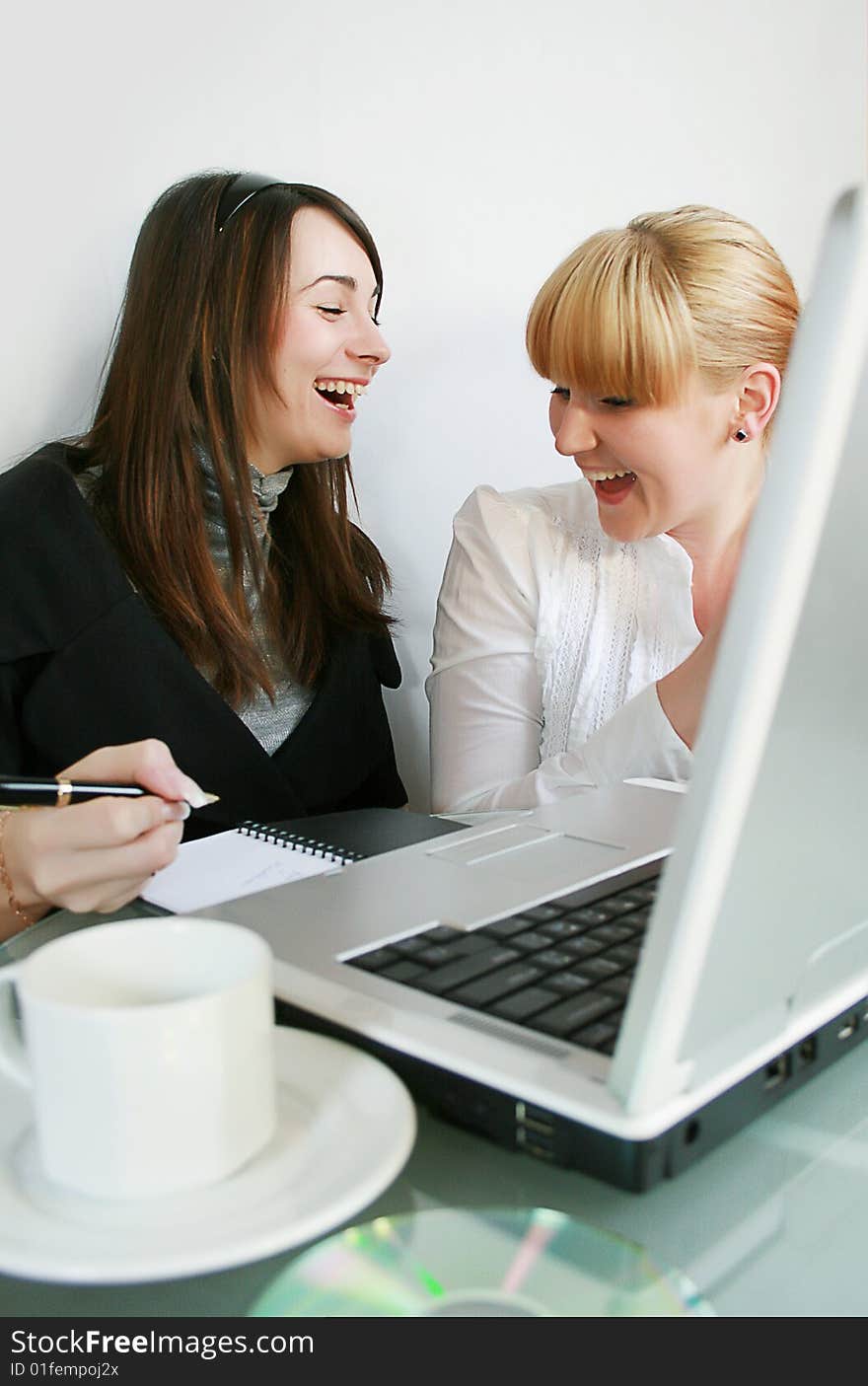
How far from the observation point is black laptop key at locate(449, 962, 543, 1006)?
534mm

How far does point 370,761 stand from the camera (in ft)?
4.75

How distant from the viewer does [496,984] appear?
548mm

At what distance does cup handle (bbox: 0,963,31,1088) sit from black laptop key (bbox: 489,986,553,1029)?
0.62 ft

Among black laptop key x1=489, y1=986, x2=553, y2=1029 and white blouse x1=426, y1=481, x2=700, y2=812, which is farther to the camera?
white blouse x1=426, y1=481, x2=700, y2=812

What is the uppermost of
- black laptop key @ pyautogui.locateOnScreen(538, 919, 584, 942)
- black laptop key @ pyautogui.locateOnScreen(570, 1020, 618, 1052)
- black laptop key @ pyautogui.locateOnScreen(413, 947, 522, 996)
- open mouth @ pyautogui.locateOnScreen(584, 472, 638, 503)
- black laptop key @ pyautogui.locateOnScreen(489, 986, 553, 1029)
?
open mouth @ pyautogui.locateOnScreen(584, 472, 638, 503)

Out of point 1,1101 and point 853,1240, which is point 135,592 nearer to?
point 1,1101

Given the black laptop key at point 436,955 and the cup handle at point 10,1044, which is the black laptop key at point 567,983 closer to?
the black laptop key at point 436,955

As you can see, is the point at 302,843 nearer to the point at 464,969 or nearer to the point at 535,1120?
the point at 464,969

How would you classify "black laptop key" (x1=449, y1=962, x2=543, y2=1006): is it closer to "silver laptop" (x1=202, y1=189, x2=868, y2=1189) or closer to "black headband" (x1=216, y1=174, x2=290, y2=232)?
"silver laptop" (x1=202, y1=189, x2=868, y2=1189)

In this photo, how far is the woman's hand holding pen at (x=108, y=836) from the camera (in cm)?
68

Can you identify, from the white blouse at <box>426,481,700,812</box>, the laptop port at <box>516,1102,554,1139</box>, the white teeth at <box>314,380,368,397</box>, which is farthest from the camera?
the white blouse at <box>426,481,700,812</box>

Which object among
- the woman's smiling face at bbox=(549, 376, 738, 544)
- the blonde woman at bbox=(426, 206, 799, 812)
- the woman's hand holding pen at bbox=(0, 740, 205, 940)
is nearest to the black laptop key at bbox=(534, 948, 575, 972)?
the woman's hand holding pen at bbox=(0, 740, 205, 940)

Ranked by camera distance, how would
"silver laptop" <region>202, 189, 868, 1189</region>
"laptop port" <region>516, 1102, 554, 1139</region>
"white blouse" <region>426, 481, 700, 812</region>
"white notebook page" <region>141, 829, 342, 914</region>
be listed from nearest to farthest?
1. "silver laptop" <region>202, 189, 868, 1189</region>
2. "laptop port" <region>516, 1102, 554, 1139</region>
3. "white notebook page" <region>141, 829, 342, 914</region>
4. "white blouse" <region>426, 481, 700, 812</region>

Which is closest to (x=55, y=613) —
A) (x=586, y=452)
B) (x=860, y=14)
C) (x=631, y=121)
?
(x=586, y=452)
